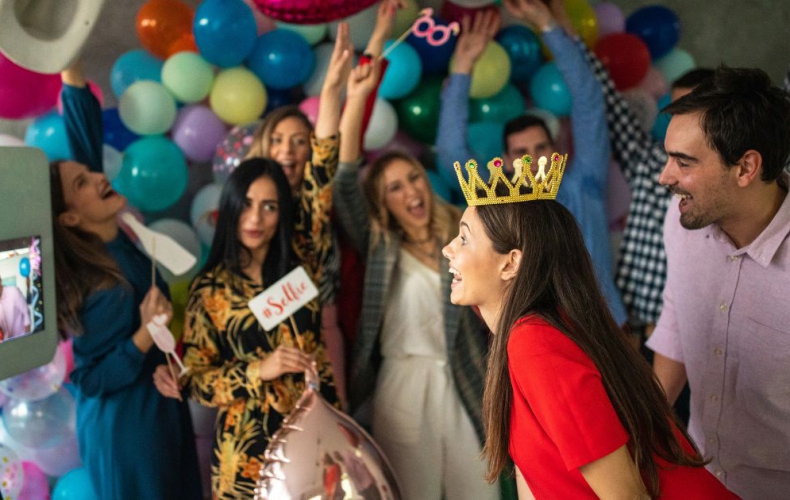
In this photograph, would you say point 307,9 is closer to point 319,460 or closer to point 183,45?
point 183,45

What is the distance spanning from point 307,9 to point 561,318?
45.0 inches

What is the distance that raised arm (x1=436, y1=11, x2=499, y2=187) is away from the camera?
9.48ft

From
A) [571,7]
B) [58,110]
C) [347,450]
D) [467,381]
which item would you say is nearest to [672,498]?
[347,450]

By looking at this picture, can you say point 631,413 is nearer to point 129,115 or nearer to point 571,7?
point 129,115

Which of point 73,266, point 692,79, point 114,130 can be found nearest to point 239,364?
point 73,266

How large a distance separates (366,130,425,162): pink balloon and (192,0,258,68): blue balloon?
62cm

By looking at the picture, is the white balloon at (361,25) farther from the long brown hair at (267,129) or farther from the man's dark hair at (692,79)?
the man's dark hair at (692,79)

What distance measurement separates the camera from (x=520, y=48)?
124 inches

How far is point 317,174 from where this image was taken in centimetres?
241

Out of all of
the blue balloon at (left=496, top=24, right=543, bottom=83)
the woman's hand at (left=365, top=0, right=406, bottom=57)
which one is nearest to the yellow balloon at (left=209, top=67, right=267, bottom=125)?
the woman's hand at (left=365, top=0, right=406, bottom=57)

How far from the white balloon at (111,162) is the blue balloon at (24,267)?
0.98m

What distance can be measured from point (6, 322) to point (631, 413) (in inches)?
Result: 47.7

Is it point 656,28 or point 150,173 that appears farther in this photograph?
point 656,28

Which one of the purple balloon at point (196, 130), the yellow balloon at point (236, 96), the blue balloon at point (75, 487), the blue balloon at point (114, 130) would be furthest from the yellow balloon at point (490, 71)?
the blue balloon at point (75, 487)
